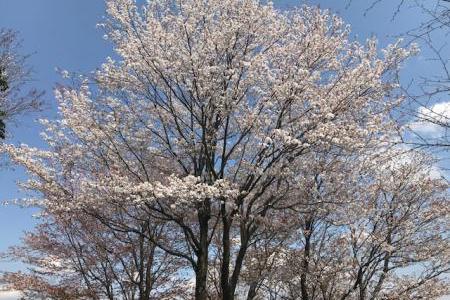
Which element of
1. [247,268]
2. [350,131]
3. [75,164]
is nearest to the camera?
[350,131]

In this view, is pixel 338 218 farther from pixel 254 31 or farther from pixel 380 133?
pixel 254 31

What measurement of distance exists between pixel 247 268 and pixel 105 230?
5.99 m

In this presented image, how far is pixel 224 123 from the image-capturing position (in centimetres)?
1432

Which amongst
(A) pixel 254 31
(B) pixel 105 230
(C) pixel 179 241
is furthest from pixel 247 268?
(A) pixel 254 31

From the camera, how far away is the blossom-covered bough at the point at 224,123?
13094 mm

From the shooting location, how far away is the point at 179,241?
19594mm

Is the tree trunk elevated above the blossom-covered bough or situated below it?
below

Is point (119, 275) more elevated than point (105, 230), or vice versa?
point (105, 230)

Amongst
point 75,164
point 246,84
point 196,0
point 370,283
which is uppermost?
point 196,0

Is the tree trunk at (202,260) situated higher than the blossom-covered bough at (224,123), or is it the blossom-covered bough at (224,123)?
the blossom-covered bough at (224,123)

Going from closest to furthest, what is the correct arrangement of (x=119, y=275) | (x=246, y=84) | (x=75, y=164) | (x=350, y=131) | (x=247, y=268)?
(x=350, y=131) < (x=246, y=84) < (x=75, y=164) < (x=247, y=268) < (x=119, y=275)

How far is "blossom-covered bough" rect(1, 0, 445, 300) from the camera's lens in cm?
1309

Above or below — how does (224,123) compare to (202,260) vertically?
above

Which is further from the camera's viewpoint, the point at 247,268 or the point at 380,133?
the point at 247,268
